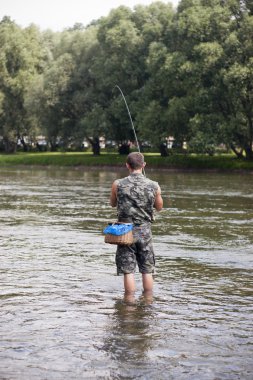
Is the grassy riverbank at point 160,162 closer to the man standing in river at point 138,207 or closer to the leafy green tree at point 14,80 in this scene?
the leafy green tree at point 14,80

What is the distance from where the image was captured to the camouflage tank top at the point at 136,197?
1025 centimetres

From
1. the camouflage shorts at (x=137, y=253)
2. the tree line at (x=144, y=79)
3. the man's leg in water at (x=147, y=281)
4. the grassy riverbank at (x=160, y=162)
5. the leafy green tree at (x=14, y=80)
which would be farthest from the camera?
the leafy green tree at (x=14, y=80)

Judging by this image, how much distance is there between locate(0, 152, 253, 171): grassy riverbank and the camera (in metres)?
63.4

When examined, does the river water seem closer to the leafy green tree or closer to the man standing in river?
the man standing in river

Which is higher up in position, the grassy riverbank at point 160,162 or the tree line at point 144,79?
the tree line at point 144,79

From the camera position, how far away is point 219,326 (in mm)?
8961

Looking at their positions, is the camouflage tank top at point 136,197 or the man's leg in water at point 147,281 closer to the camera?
the camouflage tank top at point 136,197

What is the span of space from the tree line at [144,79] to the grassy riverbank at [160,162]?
1.72 m

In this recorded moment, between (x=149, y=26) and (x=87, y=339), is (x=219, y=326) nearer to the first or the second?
(x=87, y=339)

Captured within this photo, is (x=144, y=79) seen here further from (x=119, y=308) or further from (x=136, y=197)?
(x=119, y=308)

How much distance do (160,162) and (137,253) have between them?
5848cm

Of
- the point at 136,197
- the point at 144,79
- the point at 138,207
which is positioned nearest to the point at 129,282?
the point at 138,207

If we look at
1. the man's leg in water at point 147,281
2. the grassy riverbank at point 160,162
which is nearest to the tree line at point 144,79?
the grassy riverbank at point 160,162

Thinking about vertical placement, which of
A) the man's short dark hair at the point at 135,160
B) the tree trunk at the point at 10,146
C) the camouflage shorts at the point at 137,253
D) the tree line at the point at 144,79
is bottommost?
the camouflage shorts at the point at 137,253
